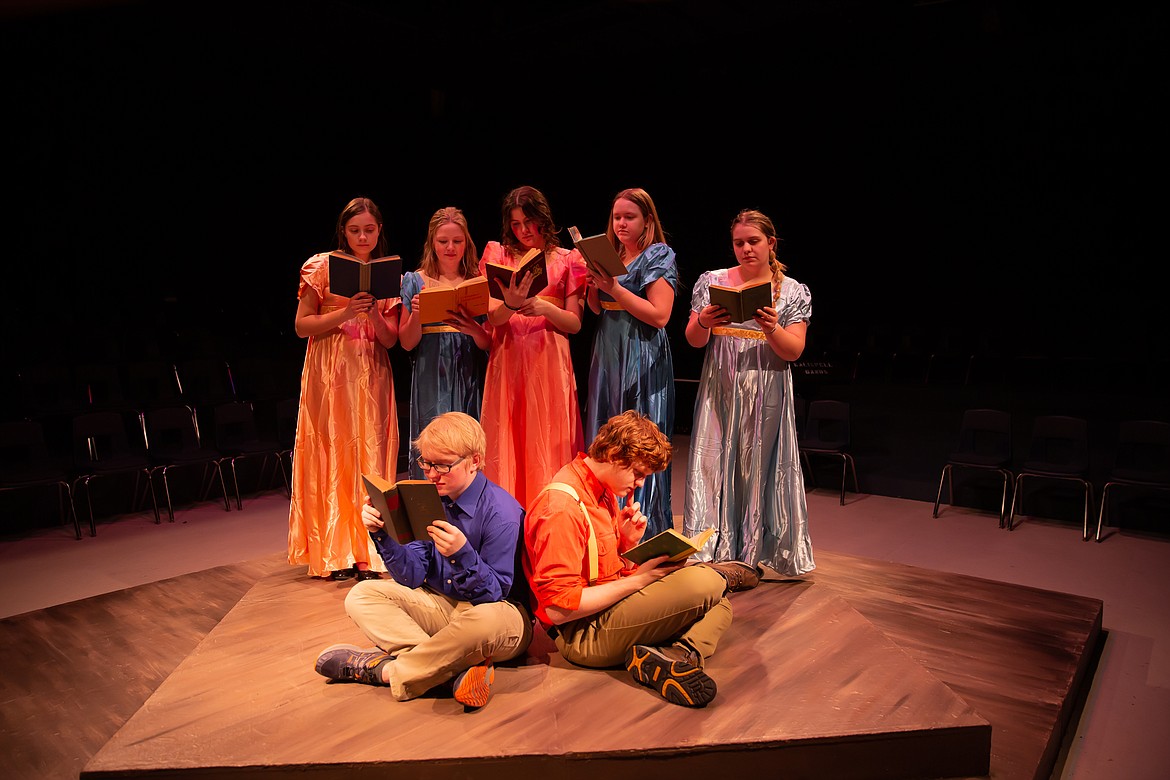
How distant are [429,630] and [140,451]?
3605 millimetres

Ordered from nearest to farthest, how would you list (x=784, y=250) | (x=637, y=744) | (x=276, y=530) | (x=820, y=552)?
(x=637, y=744), (x=820, y=552), (x=276, y=530), (x=784, y=250)

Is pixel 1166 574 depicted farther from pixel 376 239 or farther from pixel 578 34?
pixel 578 34

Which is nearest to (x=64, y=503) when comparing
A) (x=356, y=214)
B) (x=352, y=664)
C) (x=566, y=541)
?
(x=356, y=214)

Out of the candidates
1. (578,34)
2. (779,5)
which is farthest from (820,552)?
(578,34)

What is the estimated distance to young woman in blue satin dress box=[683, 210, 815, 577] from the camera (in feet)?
10.2

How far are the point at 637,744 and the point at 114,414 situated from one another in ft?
14.2

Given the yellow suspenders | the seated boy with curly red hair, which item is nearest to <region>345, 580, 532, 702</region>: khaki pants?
the seated boy with curly red hair

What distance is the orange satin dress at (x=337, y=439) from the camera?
10.5 feet

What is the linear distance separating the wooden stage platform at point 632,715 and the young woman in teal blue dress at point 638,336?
80 cm

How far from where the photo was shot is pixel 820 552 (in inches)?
152

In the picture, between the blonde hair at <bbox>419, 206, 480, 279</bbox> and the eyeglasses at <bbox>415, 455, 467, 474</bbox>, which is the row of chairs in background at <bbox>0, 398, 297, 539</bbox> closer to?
the blonde hair at <bbox>419, 206, 480, 279</bbox>

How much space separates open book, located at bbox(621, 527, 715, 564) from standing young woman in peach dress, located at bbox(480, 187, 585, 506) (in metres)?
0.93

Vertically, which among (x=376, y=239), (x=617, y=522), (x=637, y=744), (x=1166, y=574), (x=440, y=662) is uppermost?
(x=376, y=239)

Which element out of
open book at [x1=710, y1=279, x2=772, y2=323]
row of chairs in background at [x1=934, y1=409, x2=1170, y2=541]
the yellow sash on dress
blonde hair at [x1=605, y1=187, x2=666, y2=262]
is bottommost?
row of chairs in background at [x1=934, y1=409, x2=1170, y2=541]
